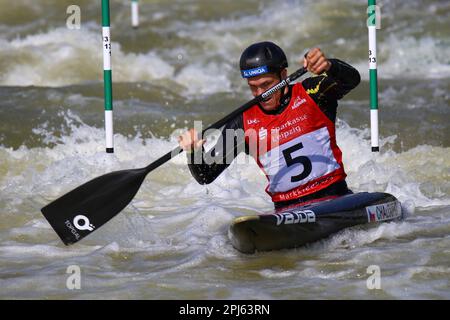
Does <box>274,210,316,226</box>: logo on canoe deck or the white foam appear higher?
the white foam

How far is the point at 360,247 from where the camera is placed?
4.91 metres

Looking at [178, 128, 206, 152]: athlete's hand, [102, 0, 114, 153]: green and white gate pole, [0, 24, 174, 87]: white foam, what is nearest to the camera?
[178, 128, 206, 152]: athlete's hand

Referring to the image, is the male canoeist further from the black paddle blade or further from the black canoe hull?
the black paddle blade

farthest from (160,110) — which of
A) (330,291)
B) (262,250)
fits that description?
(330,291)

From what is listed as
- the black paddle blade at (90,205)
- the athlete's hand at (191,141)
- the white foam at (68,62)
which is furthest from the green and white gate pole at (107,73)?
the white foam at (68,62)

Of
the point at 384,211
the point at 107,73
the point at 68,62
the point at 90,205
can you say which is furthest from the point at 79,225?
the point at 68,62

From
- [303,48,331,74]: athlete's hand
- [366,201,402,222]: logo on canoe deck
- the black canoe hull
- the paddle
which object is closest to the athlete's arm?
the paddle

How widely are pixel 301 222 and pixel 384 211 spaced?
67cm

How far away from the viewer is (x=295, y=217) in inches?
188

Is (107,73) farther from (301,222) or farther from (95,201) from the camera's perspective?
(301,222)

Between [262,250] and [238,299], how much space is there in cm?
73

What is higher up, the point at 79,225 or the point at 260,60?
the point at 260,60

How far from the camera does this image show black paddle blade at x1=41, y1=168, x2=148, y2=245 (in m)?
4.95

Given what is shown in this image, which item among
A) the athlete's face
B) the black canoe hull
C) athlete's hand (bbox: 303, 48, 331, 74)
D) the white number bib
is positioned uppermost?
athlete's hand (bbox: 303, 48, 331, 74)
